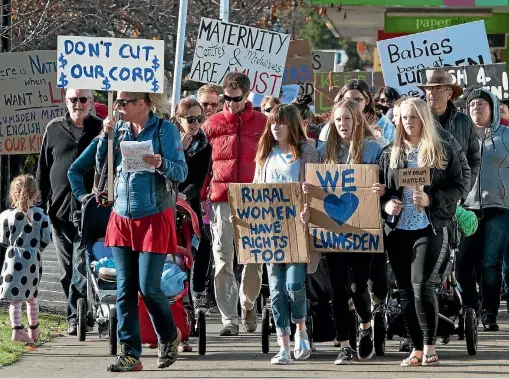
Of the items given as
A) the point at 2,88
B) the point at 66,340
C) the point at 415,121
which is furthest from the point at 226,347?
the point at 2,88

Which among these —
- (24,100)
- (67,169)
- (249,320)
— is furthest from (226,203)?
(24,100)

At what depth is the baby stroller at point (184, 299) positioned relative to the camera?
419 inches

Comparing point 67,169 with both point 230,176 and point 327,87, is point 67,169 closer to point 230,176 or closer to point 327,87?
point 230,176

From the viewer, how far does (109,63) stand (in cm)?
1072

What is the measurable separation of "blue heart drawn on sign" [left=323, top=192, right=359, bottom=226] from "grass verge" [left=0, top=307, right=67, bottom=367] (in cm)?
246

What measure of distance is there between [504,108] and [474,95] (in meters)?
1.56

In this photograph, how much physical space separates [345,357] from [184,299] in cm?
145

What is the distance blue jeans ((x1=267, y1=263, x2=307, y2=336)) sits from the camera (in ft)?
33.6

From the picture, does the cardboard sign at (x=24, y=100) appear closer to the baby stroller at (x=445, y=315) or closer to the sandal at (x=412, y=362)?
the baby stroller at (x=445, y=315)

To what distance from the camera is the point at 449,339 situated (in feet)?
38.3

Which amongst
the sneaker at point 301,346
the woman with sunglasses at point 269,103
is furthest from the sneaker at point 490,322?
the woman with sunglasses at point 269,103

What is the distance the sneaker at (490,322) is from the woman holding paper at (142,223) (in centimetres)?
349

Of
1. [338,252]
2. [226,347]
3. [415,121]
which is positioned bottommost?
[226,347]

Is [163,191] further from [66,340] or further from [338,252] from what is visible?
[66,340]
